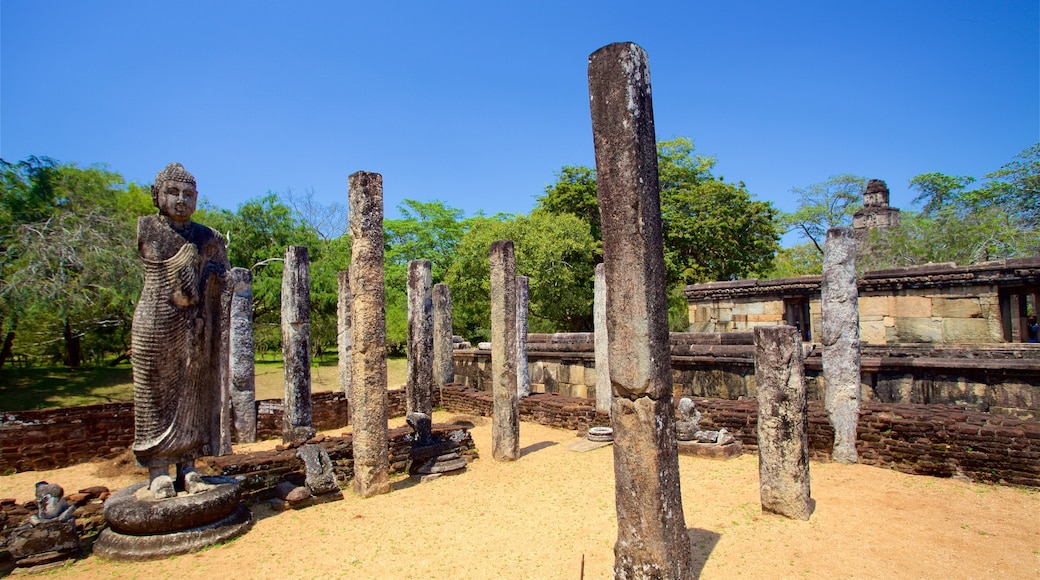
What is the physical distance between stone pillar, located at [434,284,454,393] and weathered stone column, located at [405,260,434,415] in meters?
1.77

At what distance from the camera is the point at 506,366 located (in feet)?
30.0

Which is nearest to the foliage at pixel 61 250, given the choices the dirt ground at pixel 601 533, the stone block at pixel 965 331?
the dirt ground at pixel 601 533

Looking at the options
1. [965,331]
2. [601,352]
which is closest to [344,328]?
[601,352]

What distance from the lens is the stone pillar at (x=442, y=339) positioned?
48.1 feet

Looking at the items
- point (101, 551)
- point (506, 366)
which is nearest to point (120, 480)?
point (101, 551)

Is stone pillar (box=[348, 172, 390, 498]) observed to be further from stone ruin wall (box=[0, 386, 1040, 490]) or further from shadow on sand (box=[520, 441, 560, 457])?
shadow on sand (box=[520, 441, 560, 457])

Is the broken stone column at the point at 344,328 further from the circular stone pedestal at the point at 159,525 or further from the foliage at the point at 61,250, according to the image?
the circular stone pedestal at the point at 159,525

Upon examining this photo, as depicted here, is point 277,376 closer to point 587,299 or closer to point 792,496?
point 587,299

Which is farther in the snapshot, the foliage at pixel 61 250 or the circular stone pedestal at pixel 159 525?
the foliage at pixel 61 250

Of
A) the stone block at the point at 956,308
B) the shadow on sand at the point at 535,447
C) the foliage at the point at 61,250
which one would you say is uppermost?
the foliage at the point at 61,250

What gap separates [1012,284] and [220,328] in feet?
A: 47.4

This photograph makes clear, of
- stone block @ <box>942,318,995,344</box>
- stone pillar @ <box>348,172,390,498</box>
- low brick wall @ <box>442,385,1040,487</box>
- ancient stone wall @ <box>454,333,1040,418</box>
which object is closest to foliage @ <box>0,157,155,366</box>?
ancient stone wall @ <box>454,333,1040,418</box>

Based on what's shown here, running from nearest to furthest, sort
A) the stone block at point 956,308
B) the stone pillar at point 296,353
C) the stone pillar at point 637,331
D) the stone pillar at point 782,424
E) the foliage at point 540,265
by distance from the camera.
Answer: the stone pillar at point 637,331 → the stone pillar at point 782,424 → the stone pillar at point 296,353 → the stone block at point 956,308 → the foliage at point 540,265

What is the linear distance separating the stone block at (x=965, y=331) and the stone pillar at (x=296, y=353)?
13.4 metres
